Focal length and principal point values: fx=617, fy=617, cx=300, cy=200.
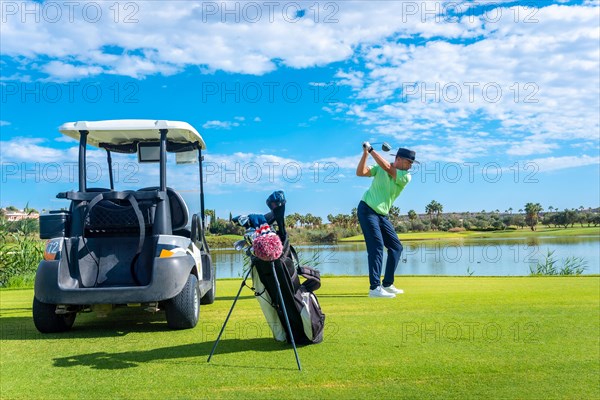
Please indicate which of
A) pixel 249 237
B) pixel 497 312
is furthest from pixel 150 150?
pixel 497 312

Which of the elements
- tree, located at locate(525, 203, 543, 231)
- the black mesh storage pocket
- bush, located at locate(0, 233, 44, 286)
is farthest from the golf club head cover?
tree, located at locate(525, 203, 543, 231)

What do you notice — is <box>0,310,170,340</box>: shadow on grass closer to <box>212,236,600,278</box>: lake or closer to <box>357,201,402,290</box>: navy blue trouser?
<box>357,201,402,290</box>: navy blue trouser

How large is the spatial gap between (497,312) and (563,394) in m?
2.72

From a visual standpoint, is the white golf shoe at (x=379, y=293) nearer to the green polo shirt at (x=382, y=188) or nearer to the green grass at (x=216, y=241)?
the green polo shirt at (x=382, y=188)

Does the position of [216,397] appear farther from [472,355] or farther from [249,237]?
[472,355]

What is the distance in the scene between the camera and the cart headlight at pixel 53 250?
5.77 m

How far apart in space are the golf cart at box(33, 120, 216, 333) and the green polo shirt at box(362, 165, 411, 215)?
2443mm

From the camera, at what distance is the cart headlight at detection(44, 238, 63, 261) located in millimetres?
5770

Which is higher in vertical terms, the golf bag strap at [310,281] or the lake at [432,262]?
the golf bag strap at [310,281]

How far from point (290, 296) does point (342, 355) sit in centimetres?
61

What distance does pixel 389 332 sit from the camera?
18.0ft

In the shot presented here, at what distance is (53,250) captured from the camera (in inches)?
228

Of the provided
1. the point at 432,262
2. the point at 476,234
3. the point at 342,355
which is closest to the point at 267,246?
the point at 342,355

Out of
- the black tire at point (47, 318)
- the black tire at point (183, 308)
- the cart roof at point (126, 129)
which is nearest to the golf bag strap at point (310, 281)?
the black tire at point (183, 308)
